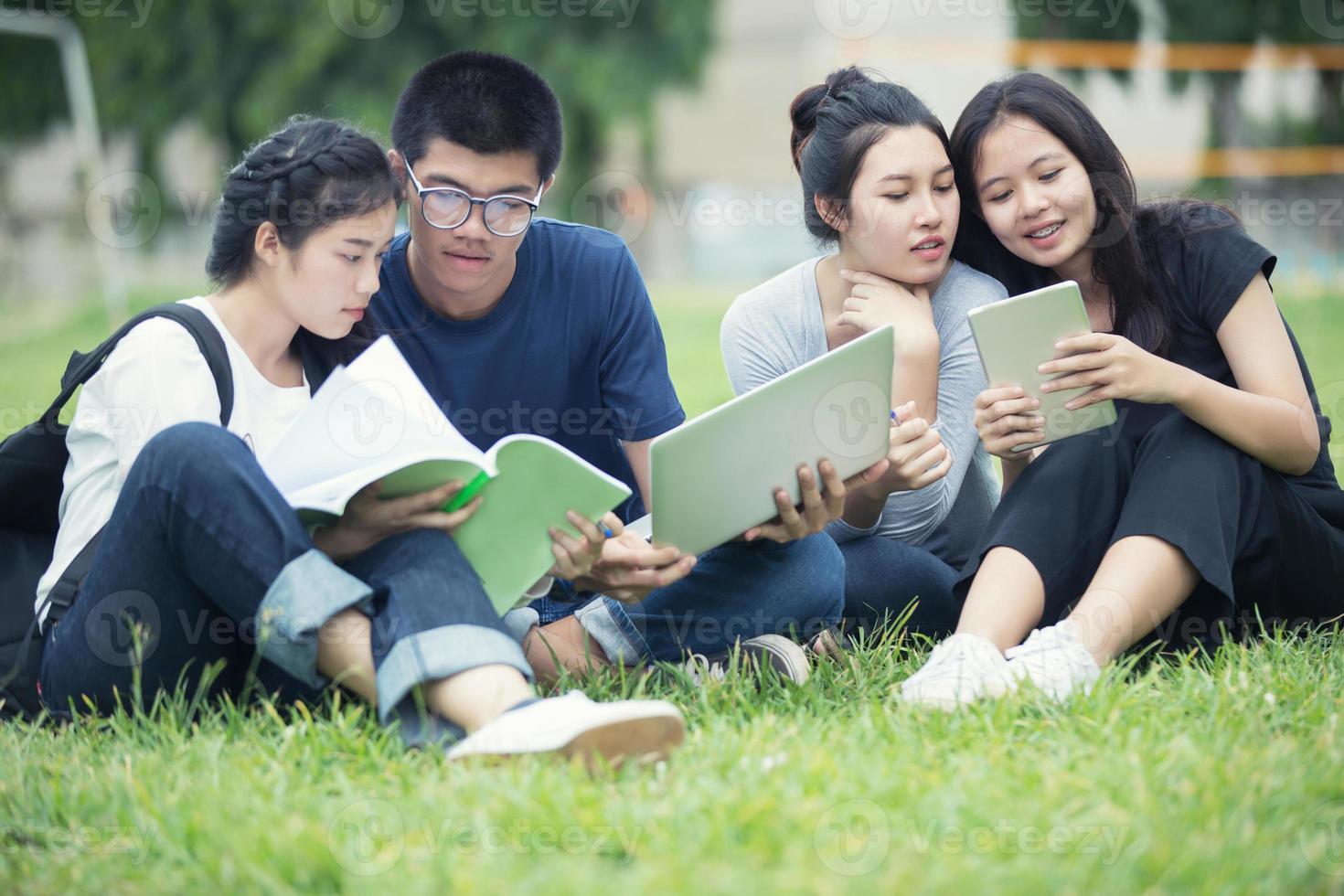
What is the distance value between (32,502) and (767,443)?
1.29 metres

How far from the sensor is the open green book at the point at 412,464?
78.5 inches

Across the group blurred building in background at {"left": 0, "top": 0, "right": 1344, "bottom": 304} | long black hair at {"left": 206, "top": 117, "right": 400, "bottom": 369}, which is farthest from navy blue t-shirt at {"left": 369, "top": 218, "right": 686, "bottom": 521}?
blurred building in background at {"left": 0, "top": 0, "right": 1344, "bottom": 304}

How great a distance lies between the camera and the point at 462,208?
8.29ft

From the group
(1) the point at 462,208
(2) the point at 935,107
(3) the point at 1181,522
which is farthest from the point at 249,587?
(2) the point at 935,107

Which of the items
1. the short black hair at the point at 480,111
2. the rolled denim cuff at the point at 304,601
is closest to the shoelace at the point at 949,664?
the rolled denim cuff at the point at 304,601

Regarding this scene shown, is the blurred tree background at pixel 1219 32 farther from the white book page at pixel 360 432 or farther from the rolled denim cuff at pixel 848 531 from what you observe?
the white book page at pixel 360 432

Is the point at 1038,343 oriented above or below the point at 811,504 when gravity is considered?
above

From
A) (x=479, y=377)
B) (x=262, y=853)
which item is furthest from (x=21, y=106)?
(x=262, y=853)

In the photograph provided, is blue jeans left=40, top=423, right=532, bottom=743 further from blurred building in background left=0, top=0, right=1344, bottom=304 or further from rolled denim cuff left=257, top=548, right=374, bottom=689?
blurred building in background left=0, top=0, right=1344, bottom=304

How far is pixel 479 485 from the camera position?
2.07 meters

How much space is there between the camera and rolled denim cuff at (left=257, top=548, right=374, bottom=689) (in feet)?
6.38

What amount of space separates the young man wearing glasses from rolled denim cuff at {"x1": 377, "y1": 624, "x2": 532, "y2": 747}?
1.26 feet

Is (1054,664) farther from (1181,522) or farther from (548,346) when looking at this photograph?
(548,346)

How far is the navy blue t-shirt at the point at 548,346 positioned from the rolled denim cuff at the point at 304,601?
0.81 metres
